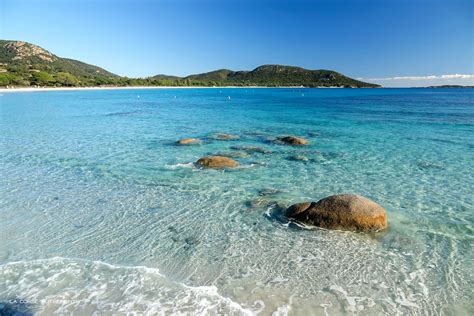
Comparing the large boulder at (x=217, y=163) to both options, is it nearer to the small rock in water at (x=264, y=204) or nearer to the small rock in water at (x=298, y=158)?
the small rock in water at (x=298, y=158)

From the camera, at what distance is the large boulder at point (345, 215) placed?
9508mm

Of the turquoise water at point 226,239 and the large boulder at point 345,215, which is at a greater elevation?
the large boulder at point 345,215

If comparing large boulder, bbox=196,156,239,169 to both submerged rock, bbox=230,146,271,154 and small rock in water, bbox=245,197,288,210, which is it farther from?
small rock in water, bbox=245,197,288,210

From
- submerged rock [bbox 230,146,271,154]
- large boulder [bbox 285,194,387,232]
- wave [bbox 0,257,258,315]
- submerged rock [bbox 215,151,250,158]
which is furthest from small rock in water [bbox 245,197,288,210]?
submerged rock [bbox 230,146,271,154]

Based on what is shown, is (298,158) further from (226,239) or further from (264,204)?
(226,239)

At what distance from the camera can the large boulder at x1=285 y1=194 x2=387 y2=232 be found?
31.2ft

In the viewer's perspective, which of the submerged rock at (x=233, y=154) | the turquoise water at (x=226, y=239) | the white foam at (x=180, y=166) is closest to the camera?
the turquoise water at (x=226, y=239)

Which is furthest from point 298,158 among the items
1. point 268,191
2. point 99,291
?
point 99,291

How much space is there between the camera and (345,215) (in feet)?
31.6

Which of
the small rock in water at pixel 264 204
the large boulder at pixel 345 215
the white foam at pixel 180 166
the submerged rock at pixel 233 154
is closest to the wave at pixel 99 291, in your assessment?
the large boulder at pixel 345 215

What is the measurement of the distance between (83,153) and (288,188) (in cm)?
1377

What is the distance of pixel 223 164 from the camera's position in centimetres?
1652

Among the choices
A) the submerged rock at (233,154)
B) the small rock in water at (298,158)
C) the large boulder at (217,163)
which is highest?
Result: the large boulder at (217,163)

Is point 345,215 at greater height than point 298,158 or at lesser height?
greater
